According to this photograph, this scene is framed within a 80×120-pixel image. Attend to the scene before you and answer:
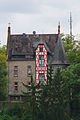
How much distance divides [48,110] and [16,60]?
20.1 meters

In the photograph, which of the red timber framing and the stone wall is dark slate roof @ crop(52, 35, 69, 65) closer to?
the red timber framing

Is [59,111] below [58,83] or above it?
below

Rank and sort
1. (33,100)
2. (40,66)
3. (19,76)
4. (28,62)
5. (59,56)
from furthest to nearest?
1. (19,76)
2. (28,62)
3. (40,66)
4. (59,56)
5. (33,100)

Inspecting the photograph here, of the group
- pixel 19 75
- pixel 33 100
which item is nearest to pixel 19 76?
pixel 19 75

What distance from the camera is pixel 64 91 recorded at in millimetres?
39938

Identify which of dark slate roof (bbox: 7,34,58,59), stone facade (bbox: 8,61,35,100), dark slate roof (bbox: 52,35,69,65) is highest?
dark slate roof (bbox: 7,34,58,59)

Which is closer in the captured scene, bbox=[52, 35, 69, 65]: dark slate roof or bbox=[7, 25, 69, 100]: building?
bbox=[52, 35, 69, 65]: dark slate roof

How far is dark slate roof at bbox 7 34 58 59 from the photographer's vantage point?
60.1 metres

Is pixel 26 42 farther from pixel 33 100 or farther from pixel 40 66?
pixel 33 100

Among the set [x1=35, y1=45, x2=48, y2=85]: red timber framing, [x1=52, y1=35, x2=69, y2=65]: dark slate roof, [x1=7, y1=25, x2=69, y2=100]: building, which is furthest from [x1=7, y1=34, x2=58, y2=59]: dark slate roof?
[x1=35, y1=45, x2=48, y2=85]: red timber framing

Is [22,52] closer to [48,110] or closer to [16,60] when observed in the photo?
[16,60]

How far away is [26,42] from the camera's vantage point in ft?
201

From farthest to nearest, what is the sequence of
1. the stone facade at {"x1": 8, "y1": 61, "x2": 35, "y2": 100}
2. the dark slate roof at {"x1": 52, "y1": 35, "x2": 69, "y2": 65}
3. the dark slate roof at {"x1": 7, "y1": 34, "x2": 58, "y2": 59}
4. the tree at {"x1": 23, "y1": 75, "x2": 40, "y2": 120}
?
the dark slate roof at {"x1": 7, "y1": 34, "x2": 58, "y2": 59} → the stone facade at {"x1": 8, "y1": 61, "x2": 35, "y2": 100} → the dark slate roof at {"x1": 52, "y1": 35, "x2": 69, "y2": 65} → the tree at {"x1": 23, "y1": 75, "x2": 40, "y2": 120}

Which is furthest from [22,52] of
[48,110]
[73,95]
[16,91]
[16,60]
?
[48,110]
